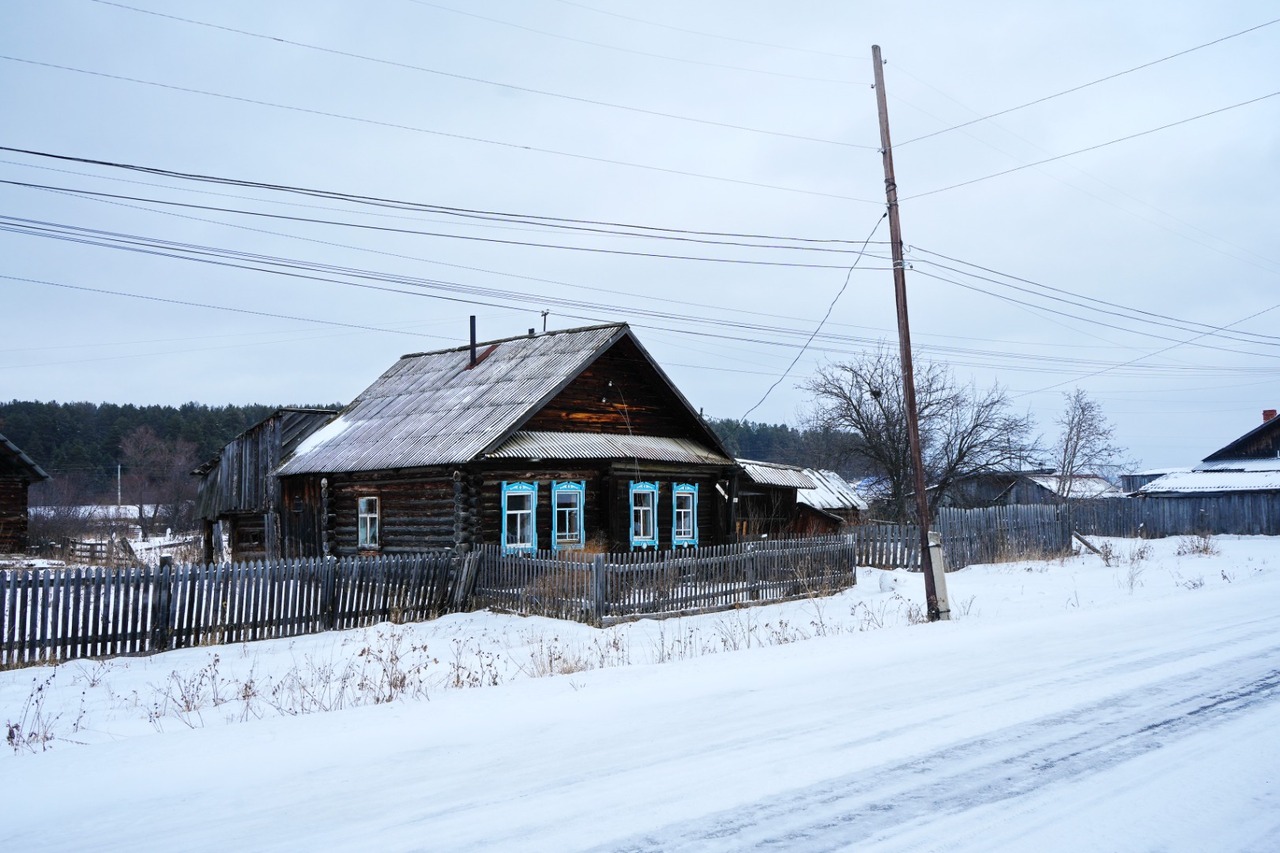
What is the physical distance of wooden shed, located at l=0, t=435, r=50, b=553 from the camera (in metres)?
33.6

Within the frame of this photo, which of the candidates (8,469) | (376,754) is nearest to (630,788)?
(376,754)

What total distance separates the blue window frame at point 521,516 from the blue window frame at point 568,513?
0.58 meters

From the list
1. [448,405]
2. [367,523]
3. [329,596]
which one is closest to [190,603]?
[329,596]

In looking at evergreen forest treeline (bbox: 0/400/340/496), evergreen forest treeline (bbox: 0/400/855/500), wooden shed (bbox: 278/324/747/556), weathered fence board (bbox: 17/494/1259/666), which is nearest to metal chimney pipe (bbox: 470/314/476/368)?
wooden shed (bbox: 278/324/747/556)

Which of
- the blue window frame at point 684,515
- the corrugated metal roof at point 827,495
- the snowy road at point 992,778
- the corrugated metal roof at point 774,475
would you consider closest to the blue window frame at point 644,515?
the blue window frame at point 684,515

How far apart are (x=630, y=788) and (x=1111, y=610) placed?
11403mm

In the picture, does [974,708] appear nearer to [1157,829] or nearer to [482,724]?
[1157,829]

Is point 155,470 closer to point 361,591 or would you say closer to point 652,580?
point 361,591

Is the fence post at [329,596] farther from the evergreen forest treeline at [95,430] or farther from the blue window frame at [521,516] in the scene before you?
the evergreen forest treeline at [95,430]

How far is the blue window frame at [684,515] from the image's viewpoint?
25250 millimetres

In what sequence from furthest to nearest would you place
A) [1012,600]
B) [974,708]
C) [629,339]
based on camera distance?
1. [629,339]
2. [1012,600]
3. [974,708]

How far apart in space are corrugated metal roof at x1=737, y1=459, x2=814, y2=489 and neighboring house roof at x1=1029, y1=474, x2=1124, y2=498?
28025 millimetres

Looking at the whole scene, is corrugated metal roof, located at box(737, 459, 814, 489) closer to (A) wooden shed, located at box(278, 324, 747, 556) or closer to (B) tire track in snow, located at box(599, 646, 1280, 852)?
(A) wooden shed, located at box(278, 324, 747, 556)

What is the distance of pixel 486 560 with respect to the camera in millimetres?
A: 19141
